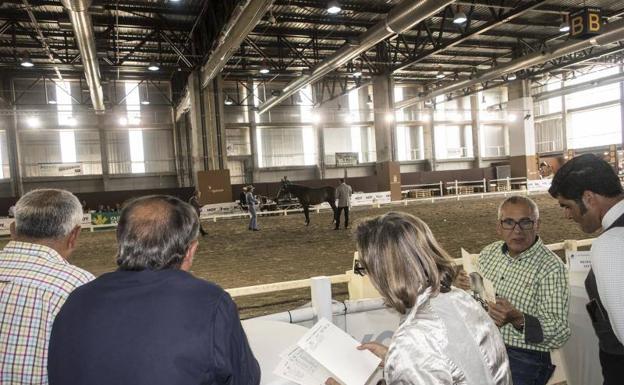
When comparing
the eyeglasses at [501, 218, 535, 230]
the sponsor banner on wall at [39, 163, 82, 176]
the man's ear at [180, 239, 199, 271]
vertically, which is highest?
the sponsor banner on wall at [39, 163, 82, 176]

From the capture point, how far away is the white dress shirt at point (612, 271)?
1439mm

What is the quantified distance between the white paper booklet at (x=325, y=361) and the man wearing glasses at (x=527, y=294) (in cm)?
77

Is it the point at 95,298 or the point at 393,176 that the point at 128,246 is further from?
the point at 393,176

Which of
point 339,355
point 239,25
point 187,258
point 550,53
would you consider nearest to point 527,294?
point 339,355

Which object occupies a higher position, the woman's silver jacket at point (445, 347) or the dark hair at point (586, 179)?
the dark hair at point (586, 179)

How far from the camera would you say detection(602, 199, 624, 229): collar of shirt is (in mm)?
1604

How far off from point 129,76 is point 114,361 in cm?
2705

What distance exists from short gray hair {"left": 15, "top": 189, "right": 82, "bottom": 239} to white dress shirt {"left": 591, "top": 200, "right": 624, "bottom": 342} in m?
2.07

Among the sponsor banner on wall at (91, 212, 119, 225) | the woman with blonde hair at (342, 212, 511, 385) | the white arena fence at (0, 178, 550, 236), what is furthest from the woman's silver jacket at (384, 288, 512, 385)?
the sponsor banner on wall at (91, 212, 119, 225)

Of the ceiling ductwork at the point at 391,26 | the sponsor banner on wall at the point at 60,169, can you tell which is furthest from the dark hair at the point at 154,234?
the sponsor banner on wall at the point at 60,169

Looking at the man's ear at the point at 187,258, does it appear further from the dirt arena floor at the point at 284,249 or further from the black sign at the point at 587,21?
the black sign at the point at 587,21

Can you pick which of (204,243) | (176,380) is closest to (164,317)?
(176,380)

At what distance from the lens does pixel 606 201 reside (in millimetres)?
1695

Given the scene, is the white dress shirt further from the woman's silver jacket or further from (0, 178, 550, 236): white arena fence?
(0, 178, 550, 236): white arena fence
